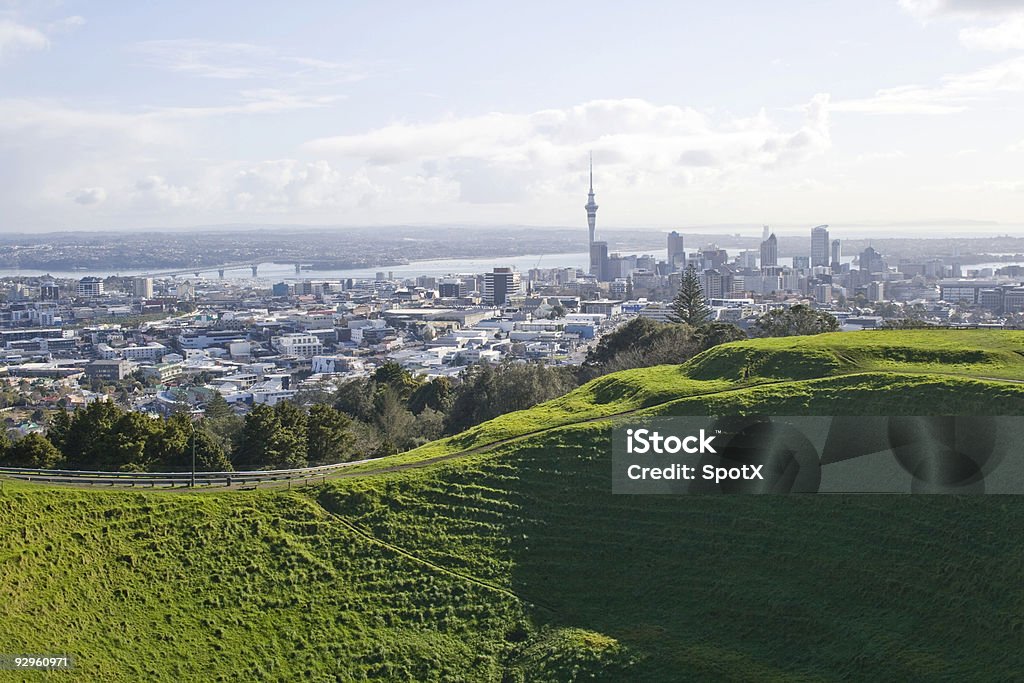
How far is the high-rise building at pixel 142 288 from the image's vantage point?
15911cm

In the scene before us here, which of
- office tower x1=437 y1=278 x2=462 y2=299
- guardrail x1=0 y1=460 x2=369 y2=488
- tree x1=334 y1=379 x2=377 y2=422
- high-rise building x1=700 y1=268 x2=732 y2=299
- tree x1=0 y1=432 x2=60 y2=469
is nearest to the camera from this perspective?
guardrail x1=0 y1=460 x2=369 y2=488

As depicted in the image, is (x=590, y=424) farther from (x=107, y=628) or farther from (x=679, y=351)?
(x=679, y=351)

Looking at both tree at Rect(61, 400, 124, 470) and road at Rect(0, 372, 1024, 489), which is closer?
road at Rect(0, 372, 1024, 489)

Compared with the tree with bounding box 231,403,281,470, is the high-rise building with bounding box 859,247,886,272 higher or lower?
higher

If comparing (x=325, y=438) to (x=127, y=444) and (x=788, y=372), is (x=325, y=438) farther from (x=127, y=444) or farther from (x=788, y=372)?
(x=788, y=372)

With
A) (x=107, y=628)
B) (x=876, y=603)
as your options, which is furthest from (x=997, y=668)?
(x=107, y=628)

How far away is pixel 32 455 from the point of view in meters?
23.6

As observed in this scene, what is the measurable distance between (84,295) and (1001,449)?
150 m

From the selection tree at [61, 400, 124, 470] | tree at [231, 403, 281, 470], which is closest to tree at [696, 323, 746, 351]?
tree at [231, 403, 281, 470]

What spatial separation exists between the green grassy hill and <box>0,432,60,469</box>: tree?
343 cm

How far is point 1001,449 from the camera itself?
20125 millimetres

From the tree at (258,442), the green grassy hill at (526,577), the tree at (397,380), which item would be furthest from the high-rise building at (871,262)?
the green grassy hill at (526,577)

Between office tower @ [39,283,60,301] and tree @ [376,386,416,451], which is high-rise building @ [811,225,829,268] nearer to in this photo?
office tower @ [39,283,60,301]

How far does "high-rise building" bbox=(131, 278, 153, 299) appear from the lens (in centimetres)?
15911
